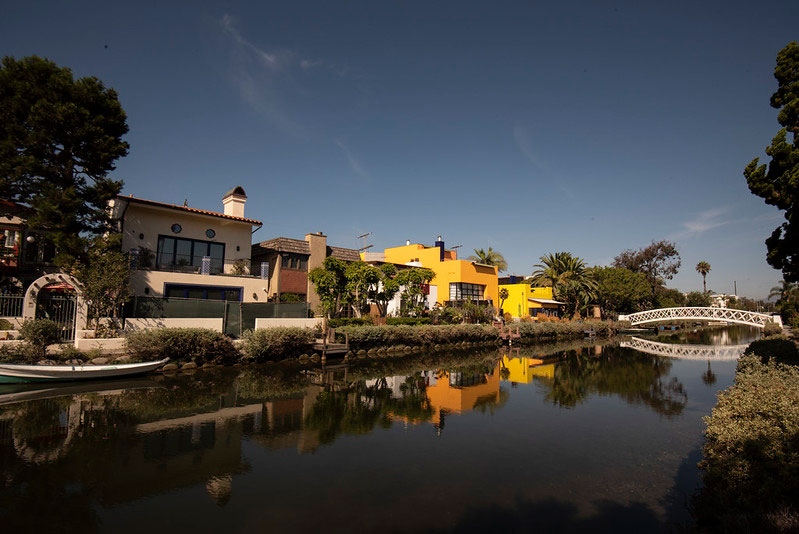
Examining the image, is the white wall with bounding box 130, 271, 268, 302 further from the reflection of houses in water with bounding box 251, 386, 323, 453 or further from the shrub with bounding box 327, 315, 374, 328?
the reflection of houses in water with bounding box 251, 386, 323, 453

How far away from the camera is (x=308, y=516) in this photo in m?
6.67

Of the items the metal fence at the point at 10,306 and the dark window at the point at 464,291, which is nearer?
the metal fence at the point at 10,306

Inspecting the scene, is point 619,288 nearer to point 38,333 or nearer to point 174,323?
point 174,323

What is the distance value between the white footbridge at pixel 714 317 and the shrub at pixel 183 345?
50.7 m

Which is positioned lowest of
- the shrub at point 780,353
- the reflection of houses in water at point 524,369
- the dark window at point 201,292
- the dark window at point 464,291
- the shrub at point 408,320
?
the reflection of houses in water at point 524,369

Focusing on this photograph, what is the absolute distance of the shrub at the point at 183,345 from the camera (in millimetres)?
18172

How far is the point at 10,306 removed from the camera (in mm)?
17969

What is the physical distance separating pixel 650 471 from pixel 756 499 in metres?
4.05

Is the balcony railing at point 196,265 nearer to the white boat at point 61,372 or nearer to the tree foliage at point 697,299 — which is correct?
the white boat at point 61,372

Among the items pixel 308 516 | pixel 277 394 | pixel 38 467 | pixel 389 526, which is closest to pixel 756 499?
pixel 389 526

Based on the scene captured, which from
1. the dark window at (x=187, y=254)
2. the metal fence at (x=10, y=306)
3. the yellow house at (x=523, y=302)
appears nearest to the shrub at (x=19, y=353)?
the metal fence at (x=10, y=306)

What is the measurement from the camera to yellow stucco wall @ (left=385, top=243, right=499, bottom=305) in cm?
4359

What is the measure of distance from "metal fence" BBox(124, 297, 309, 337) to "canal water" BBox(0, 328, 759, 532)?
4.08m

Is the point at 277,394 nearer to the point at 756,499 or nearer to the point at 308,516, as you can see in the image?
the point at 308,516
